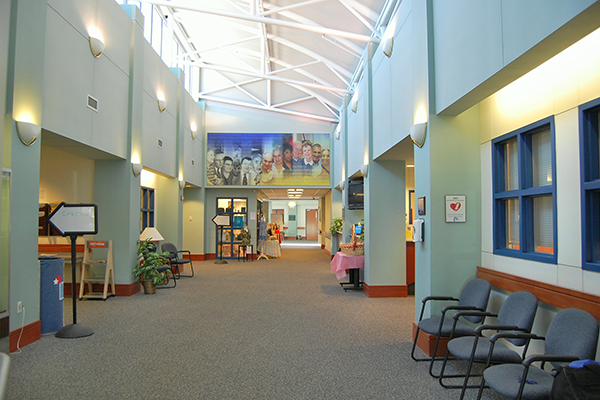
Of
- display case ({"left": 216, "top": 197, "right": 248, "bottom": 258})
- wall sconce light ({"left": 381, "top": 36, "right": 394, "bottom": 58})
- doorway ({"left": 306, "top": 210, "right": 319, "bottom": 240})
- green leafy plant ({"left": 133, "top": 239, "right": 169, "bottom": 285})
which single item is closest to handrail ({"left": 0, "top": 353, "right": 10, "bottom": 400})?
wall sconce light ({"left": 381, "top": 36, "right": 394, "bottom": 58})

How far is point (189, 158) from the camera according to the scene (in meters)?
11.5

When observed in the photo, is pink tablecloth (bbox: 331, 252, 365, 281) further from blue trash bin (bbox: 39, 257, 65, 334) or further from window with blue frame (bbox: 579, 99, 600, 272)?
window with blue frame (bbox: 579, 99, 600, 272)

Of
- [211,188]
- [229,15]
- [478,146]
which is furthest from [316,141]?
[478,146]

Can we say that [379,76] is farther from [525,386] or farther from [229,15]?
[525,386]

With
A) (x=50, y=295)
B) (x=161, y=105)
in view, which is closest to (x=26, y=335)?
(x=50, y=295)

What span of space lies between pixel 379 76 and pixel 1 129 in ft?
17.7

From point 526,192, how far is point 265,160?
1039cm

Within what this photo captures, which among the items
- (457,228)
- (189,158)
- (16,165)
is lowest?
(457,228)

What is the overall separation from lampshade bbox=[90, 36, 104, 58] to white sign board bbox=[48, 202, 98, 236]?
2499mm

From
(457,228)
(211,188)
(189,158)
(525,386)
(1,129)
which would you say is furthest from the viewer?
(211,188)

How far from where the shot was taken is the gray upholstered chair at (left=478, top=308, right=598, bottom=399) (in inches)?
90.6

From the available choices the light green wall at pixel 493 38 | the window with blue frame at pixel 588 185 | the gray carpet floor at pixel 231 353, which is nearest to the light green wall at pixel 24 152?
the gray carpet floor at pixel 231 353

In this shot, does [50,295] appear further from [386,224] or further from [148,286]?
[386,224]

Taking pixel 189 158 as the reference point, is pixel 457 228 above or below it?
below
